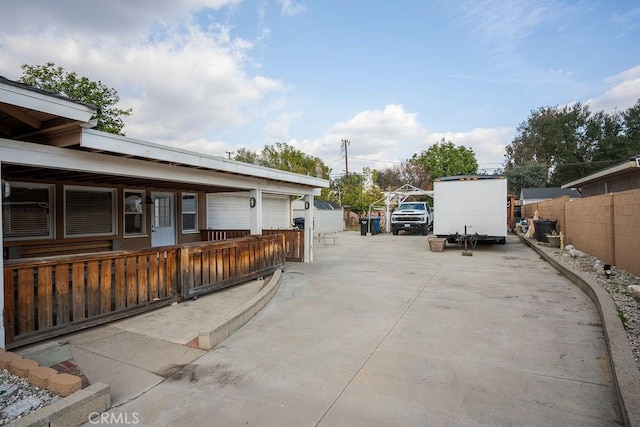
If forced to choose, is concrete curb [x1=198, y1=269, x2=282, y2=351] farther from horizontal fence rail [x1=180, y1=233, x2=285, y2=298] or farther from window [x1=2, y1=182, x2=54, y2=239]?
window [x1=2, y1=182, x2=54, y2=239]

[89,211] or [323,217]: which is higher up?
[89,211]

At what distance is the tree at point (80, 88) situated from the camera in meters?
17.3

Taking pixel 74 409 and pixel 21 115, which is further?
pixel 21 115

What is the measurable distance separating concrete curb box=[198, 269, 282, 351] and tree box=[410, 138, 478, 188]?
101 feet

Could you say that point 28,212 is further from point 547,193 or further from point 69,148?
point 547,193

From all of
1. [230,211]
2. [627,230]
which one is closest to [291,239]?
[230,211]

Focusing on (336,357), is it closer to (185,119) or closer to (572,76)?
(572,76)

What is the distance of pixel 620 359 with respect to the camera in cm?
316

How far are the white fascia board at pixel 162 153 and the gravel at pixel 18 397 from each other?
254 centimetres

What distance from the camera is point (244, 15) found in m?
10.7

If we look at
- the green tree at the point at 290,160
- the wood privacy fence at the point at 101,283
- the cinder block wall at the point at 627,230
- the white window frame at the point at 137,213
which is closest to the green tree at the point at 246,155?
the green tree at the point at 290,160

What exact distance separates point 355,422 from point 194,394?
1.43 metres

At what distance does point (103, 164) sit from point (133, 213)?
4378 millimetres

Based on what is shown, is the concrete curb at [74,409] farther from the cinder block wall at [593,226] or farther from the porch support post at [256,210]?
the cinder block wall at [593,226]
